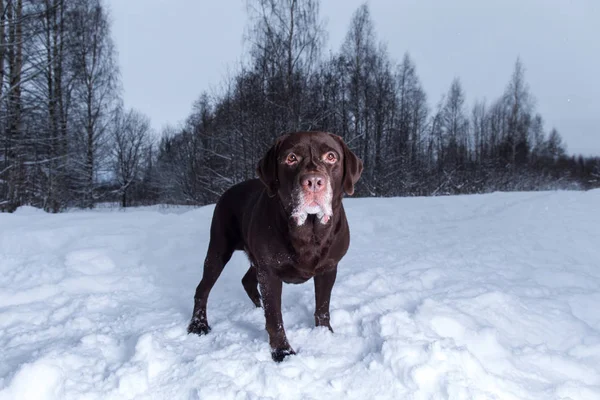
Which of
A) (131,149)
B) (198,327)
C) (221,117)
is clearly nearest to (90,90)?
(221,117)

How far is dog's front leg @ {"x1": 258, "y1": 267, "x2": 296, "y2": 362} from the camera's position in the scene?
211 cm

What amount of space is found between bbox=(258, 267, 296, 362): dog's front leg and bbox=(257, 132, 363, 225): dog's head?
451 millimetres

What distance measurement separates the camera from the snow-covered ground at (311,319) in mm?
Answer: 1759

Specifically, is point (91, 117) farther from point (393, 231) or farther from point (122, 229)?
point (393, 231)

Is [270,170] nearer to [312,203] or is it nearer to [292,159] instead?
[292,159]

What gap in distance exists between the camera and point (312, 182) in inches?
72.9

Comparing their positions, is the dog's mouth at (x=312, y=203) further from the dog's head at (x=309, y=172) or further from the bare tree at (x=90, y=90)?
the bare tree at (x=90, y=90)

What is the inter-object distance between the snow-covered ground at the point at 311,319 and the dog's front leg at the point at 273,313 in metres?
0.09

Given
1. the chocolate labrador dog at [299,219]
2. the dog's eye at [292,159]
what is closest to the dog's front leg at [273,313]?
the chocolate labrador dog at [299,219]

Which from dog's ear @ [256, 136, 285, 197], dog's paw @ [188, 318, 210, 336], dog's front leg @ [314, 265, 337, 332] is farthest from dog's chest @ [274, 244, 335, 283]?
dog's paw @ [188, 318, 210, 336]

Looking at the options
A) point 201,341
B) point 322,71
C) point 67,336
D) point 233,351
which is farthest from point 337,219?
point 322,71

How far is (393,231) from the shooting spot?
5715mm

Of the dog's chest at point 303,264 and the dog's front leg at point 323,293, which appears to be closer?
the dog's chest at point 303,264

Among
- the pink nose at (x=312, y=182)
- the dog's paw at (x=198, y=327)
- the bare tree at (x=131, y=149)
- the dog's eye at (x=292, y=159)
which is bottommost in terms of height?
the dog's paw at (x=198, y=327)
